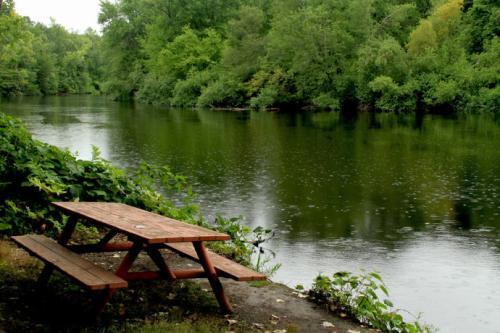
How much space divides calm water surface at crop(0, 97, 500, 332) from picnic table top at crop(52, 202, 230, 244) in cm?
385

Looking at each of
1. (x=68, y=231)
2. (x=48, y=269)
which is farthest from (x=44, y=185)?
(x=48, y=269)

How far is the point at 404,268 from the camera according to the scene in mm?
9695

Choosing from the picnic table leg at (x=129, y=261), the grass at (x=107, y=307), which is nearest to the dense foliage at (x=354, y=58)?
the grass at (x=107, y=307)

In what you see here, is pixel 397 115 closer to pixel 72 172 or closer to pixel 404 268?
pixel 404 268

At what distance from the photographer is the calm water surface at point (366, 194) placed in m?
9.21

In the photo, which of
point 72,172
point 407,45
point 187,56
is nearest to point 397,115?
point 407,45

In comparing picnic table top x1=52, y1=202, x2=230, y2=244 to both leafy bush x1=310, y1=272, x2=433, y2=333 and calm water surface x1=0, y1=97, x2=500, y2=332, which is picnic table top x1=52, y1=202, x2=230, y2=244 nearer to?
leafy bush x1=310, y1=272, x2=433, y2=333

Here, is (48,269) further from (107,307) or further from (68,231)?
(107,307)

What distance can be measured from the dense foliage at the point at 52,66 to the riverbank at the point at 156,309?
76.2 m

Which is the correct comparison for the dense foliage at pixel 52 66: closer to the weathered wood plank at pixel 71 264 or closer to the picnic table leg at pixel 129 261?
the weathered wood plank at pixel 71 264

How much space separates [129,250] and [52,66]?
10280 centimetres

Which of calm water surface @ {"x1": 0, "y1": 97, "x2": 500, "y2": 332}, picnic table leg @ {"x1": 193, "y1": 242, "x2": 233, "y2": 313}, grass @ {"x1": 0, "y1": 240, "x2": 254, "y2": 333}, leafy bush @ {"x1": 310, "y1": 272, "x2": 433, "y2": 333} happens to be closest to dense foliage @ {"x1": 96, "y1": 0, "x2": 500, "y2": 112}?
calm water surface @ {"x1": 0, "y1": 97, "x2": 500, "y2": 332}

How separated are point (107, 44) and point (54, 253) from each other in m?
74.8

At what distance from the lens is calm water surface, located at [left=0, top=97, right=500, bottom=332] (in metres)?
9.21
